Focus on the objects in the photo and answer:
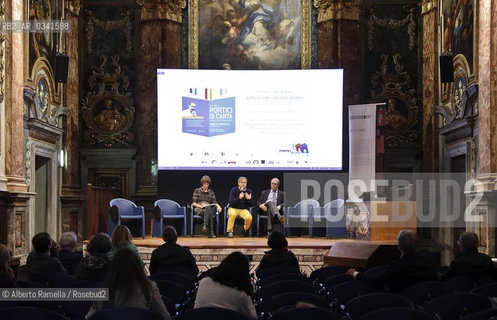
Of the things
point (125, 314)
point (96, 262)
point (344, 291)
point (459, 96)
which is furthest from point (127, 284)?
point (459, 96)

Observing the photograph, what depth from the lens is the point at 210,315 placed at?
3.38 m

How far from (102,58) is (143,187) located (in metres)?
3.05

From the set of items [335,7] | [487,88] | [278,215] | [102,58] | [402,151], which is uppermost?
[335,7]

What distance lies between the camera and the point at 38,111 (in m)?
12.4

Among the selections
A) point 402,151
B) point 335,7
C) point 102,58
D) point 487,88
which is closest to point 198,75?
point 102,58

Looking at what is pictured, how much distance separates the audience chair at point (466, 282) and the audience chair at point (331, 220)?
6.87m

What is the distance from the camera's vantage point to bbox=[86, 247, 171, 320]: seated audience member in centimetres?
380

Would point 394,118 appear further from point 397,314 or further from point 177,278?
point 397,314

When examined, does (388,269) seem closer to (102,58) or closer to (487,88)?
(487,88)

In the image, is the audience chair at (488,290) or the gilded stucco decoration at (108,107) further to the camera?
the gilded stucco decoration at (108,107)

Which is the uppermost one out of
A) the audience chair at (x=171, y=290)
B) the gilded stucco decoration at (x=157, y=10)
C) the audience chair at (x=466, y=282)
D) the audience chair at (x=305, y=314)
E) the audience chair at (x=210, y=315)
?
the gilded stucco decoration at (x=157, y=10)

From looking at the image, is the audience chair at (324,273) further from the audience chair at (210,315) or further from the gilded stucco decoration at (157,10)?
the gilded stucco decoration at (157,10)

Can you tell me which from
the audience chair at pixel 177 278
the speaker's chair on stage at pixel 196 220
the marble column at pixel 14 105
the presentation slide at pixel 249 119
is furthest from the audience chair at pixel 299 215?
the audience chair at pixel 177 278

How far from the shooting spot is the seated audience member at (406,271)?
5.25 metres
